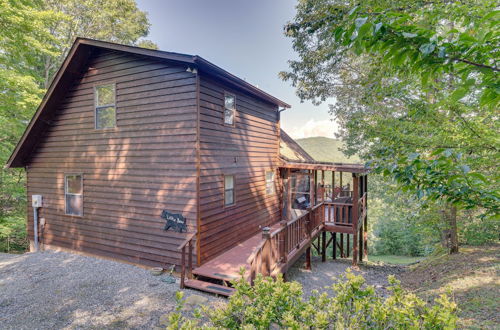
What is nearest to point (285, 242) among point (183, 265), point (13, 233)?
point (183, 265)

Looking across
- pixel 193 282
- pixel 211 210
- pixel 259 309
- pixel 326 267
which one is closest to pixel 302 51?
Result: pixel 211 210

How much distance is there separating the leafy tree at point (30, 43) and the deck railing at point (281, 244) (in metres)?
11.5

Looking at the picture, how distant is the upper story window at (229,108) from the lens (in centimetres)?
751

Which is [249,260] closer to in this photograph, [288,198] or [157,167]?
[157,167]

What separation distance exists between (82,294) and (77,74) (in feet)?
21.0

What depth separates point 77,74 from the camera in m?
7.81

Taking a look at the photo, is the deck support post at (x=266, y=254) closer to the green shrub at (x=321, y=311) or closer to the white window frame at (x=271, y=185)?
the green shrub at (x=321, y=311)

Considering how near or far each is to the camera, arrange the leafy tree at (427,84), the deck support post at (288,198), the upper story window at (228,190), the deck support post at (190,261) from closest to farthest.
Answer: the leafy tree at (427,84) < the deck support post at (190,261) < the upper story window at (228,190) < the deck support post at (288,198)

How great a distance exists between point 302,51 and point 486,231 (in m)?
9.44

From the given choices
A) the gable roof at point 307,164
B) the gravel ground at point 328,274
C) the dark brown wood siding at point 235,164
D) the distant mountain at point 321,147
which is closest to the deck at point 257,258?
the dark brown wood siding at point 235,164

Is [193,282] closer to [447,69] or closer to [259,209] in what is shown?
[259,209]

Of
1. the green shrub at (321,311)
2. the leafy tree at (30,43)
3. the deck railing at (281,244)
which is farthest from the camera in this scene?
the leafy tree at (30,43)

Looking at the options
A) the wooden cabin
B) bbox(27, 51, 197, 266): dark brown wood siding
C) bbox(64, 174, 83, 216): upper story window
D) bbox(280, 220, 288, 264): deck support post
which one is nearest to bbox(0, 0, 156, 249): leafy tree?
the wooden cabin

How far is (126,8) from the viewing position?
671 inches
